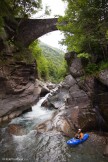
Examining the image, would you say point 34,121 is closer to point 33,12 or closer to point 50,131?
A: point 50,131

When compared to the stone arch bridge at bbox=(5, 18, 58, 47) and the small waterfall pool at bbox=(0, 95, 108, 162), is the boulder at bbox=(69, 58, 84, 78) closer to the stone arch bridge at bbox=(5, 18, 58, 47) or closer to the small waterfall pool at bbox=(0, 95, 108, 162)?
the stone arch bridge at bbox=(5, 18, 58, 47)

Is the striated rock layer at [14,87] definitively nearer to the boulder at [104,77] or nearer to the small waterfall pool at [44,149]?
the small waterfall pool at [44,149]

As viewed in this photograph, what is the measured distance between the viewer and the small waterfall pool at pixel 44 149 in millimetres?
11805

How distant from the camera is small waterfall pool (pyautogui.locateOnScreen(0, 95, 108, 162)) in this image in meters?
11.8

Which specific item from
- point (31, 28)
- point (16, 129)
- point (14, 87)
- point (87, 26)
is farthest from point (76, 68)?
point (16, 129)

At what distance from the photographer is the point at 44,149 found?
1324cm

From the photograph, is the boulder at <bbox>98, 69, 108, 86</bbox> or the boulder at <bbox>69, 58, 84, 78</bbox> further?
the boulder at <bbox>69, 58, 84, 78</bbox>

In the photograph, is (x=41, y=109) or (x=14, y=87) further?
(x=41, y=109)

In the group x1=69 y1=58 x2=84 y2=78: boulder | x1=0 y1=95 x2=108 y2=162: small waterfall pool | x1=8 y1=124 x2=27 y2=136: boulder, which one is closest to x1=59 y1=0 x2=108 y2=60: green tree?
x1=69 y1=58 x2=84 y2=78: boulder

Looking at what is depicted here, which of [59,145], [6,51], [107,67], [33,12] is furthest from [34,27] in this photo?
[59,145]

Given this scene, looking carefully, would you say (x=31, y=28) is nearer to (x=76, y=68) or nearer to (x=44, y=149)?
(x=76, y=68)

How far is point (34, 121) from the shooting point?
20.1m

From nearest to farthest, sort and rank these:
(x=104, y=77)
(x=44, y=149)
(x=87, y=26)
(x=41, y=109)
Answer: (x=44, y=149), (x=104, y=77), (x=87, y=26), (x=41, y=109)

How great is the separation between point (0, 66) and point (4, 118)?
Result: 19.9ft
